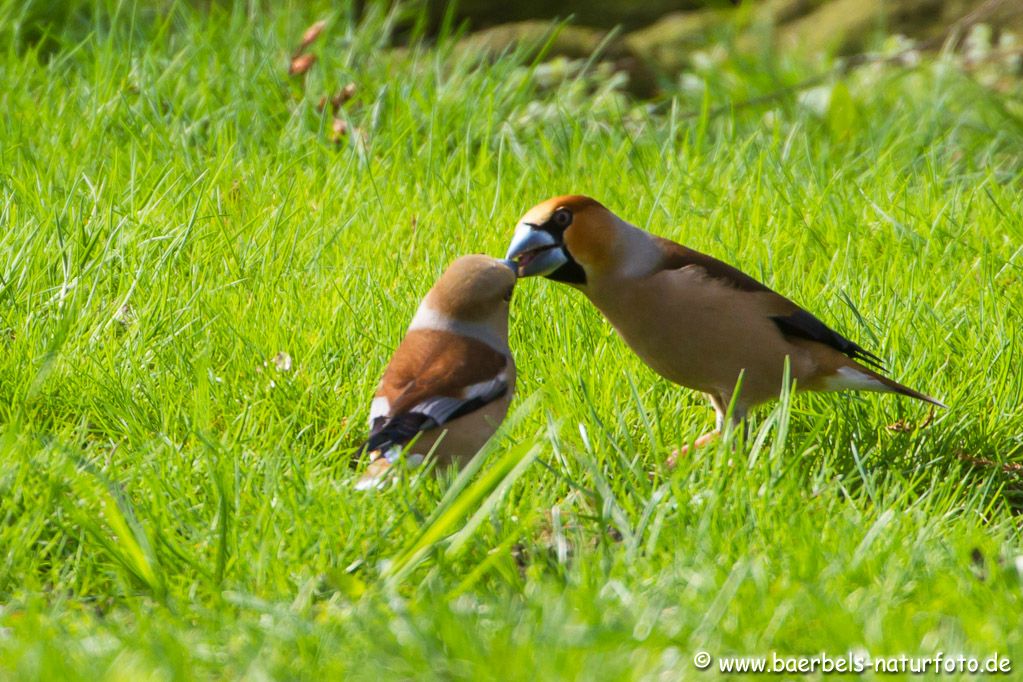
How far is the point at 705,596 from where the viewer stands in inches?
107

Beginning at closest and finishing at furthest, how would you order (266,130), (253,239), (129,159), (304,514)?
(304,514)
(253,239)
(129,159)
(266,130)

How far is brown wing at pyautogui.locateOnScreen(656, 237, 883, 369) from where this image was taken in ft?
13.4

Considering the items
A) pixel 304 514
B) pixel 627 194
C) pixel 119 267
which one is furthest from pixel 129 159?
pixel 304 514

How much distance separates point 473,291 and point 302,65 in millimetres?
3220

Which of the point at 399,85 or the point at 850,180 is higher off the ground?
the point at 399,85

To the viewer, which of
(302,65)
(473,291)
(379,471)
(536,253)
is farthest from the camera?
(302,65)

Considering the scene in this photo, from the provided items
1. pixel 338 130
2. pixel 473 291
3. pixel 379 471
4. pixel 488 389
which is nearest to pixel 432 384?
pixel 488 389

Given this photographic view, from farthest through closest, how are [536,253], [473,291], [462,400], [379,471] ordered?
1. [536,253]
2. [473,291]
3. [462,400]
4. [379,471]

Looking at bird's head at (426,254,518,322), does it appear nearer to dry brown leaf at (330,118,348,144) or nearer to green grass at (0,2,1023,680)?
green grass at (0,2,1023,680)

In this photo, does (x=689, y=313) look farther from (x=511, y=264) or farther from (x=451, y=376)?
(x=451, y=376)

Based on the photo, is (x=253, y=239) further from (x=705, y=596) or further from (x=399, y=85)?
(x=705, y=596)

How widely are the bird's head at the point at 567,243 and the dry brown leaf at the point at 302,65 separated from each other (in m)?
2.84

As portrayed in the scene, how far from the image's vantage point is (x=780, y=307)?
13.5ft

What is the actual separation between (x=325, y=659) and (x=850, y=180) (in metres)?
4.39
